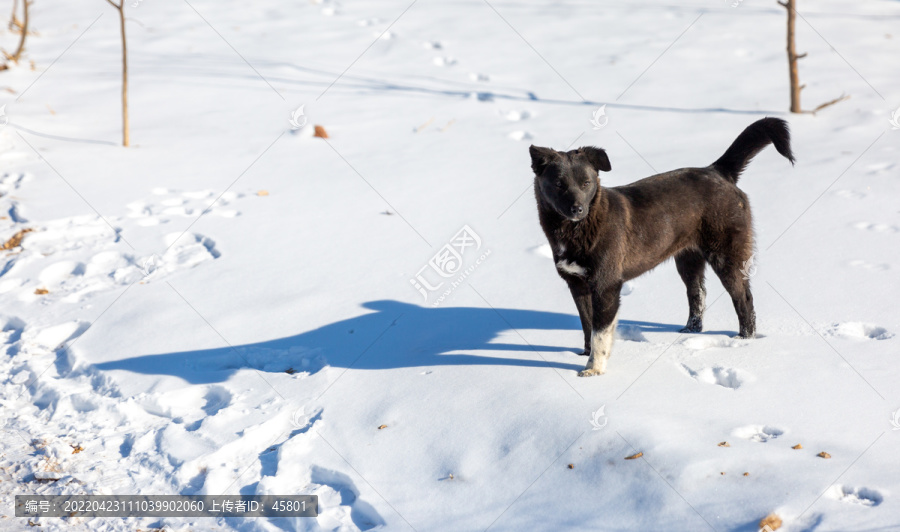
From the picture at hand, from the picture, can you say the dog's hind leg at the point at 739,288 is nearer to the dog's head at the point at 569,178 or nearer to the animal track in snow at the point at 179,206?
the dog's head at the point at 569,178

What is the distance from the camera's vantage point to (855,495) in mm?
2781

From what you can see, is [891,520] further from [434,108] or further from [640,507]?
[434,108]

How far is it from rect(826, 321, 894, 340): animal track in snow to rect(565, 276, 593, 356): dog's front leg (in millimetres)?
1389

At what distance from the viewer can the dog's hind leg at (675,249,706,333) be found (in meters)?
4.44

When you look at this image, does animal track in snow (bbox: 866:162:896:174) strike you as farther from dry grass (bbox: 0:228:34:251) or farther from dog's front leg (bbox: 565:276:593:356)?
dry grass (bbox: 0:228:34:251)

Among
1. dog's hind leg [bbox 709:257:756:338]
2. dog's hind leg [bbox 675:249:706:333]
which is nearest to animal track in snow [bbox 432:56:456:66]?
dog's hind leg [bbox 675:249:706:333]

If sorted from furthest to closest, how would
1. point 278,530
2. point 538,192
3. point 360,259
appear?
1. point 360,259
2. point 538,192
3. point 278,530

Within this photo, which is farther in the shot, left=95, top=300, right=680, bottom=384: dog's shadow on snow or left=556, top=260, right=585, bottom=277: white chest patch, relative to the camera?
left=95, top=300, right=680, bottom=384: dog's shadow on snow

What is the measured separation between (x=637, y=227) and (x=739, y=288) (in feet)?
2.58

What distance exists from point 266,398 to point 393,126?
480cm

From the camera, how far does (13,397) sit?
→ 13.9ft

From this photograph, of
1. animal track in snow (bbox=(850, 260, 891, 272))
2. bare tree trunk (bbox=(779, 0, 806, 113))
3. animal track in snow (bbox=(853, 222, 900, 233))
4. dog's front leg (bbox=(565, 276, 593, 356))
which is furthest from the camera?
bare tree trunk (bbox=(779, 0, 806, 113))

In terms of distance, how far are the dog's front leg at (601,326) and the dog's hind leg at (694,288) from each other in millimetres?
758

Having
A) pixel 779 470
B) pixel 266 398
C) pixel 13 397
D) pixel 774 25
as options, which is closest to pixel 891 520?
pixel 779 470
